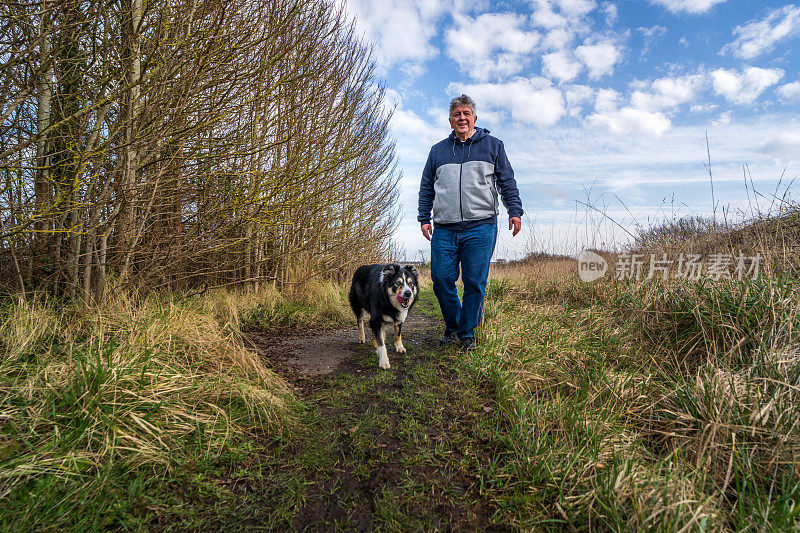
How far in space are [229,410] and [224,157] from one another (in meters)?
3.03

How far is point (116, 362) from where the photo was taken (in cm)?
205

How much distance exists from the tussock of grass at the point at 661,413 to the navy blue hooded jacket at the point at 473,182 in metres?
1.34

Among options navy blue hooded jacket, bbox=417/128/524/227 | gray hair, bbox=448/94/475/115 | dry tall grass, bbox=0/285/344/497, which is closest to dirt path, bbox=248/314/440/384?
dry tall grass, bbox=0/285/344/497

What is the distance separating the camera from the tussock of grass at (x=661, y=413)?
1372mm

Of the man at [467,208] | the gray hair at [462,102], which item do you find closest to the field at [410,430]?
the man at [467,208]

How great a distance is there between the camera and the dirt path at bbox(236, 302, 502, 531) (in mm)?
1461

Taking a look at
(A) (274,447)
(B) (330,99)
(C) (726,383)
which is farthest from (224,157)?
(C) (726,383)

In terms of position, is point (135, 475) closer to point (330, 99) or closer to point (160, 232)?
point (160, 232)

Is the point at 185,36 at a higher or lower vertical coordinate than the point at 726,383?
higher

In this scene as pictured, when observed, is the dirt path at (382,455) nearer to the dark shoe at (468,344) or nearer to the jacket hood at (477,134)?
the dark shoe at (468,344)

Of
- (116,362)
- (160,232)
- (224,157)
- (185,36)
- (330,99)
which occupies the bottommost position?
(116,362)

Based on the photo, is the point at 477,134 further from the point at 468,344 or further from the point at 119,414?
the point at 119,414

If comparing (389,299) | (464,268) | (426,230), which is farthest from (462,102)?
(389,299)

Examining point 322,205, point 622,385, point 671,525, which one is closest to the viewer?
point 671,525
